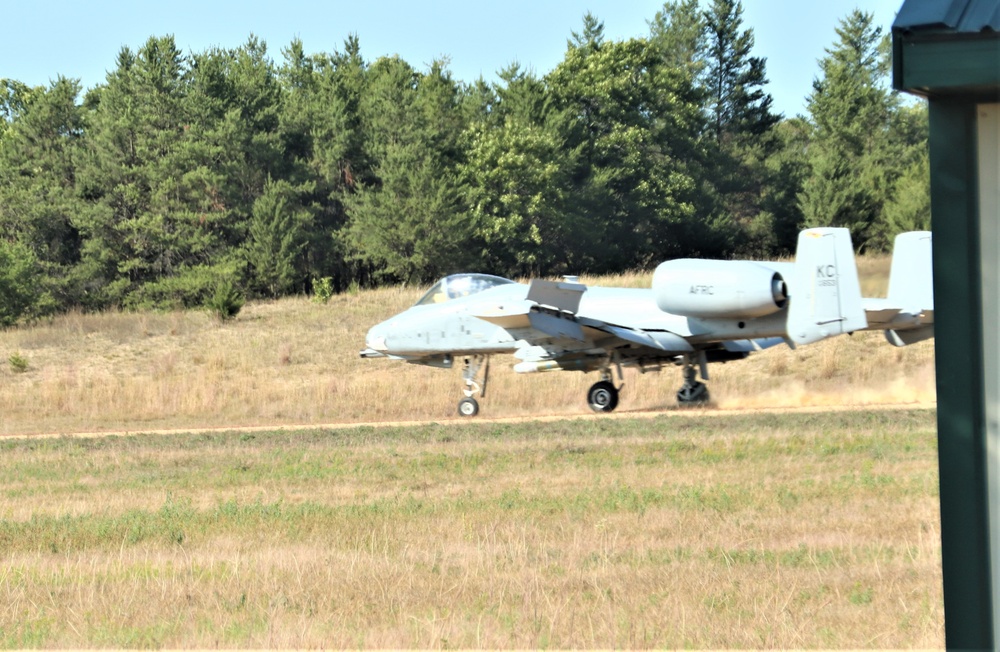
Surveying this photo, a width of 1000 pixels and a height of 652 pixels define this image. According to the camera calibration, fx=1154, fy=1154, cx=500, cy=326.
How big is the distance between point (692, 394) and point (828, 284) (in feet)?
17.2

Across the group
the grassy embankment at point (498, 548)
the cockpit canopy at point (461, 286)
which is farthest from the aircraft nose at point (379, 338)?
the grassy embankment at point (498, 548)

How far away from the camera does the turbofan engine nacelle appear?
19391 mm

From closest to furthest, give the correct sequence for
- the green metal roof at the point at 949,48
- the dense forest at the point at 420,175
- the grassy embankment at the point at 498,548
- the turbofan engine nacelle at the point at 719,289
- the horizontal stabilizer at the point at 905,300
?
1. the green metal roof at the point at 949,48
2. the grassy embankment at the point at 498,548
3. the horizontal stabilizer at the point at 905,300
4. the turbofan engine nacelle at the point at 719,289
5. the dense forest at the point at 420,175

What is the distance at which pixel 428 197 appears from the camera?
2382 inches

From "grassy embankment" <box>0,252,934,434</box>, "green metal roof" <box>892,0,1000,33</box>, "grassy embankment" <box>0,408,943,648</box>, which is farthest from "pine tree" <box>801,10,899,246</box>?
"green metal roof" <box>892,0,1000,33</box>

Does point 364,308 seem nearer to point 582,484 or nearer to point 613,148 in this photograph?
point 613,148

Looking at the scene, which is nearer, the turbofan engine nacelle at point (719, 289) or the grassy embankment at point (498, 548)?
the grassy embankment at point (498, 548)

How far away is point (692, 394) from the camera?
76.6 feet

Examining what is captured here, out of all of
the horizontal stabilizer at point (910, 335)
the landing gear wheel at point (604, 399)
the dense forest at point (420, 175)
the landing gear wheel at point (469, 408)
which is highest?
the dense forest at point (420, 175)

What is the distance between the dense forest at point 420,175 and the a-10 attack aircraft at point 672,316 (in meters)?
34.5

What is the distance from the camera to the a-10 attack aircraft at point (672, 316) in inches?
744

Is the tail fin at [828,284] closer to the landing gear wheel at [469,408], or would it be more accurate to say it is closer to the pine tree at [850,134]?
the landing gear wheel at [469,408]

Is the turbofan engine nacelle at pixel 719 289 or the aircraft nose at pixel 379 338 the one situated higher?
the turbofan engine nacelle at pixel 719 289

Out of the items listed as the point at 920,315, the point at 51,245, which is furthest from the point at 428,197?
the point at 920,315
